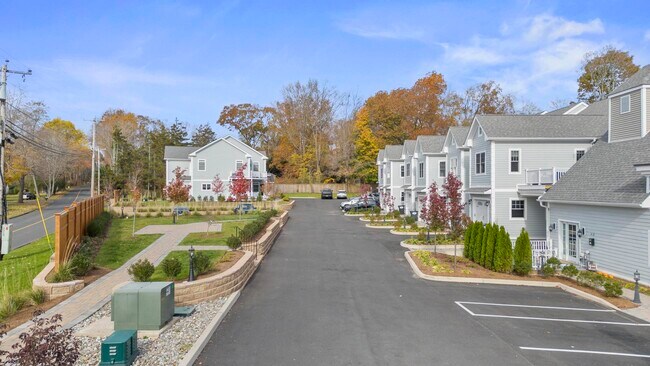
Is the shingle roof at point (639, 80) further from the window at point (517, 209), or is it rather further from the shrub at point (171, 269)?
the shrub at point (171, 269)

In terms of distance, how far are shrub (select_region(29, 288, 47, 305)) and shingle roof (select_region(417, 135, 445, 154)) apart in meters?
29.3

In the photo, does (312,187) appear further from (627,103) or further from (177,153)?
(627,103)

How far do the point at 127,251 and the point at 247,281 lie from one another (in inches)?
301

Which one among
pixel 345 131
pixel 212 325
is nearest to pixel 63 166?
pixel 345 131

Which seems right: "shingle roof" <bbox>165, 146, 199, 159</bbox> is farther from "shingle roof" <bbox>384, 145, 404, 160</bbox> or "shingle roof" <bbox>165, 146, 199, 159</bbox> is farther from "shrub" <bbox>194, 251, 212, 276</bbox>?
"shrub" <bbox>194, 251, 212, 276</bbox>

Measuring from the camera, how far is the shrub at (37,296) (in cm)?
1162

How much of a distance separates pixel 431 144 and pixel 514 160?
1205 centimetres

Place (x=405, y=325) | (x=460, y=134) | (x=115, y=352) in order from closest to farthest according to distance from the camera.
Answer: (x=115, y=352) → (x=405, y=325) → (x=460, y=134)

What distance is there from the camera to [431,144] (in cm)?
3709

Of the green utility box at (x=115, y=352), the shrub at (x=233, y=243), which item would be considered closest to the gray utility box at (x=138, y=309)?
the green utility box at (x=115, y=352)

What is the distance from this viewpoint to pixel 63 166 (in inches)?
2712

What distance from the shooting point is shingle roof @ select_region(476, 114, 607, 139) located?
2502 cm

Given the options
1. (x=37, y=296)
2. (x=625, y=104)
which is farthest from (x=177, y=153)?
(x=625, y=104)

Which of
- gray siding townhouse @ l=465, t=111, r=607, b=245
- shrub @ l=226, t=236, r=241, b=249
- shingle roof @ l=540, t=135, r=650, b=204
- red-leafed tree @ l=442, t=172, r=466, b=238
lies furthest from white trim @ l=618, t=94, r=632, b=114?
shrub @ l=226, t=236, r=241, b=249
